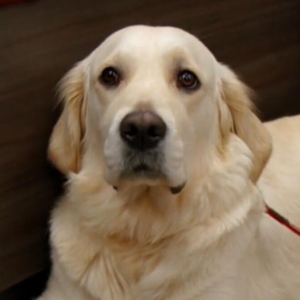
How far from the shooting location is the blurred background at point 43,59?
1618mm

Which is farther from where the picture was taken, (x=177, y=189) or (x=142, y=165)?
(x=177, y=189)

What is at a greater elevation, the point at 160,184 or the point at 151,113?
the point at 151,113

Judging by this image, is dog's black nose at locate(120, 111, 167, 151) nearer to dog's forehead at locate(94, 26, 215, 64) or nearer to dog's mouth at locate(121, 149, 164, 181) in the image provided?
dog's mouth at locate(121, 149, 164, 181)

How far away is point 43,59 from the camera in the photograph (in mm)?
1650

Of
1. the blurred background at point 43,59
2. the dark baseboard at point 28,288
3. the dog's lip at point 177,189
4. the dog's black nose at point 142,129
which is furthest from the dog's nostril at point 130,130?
the dark baseboard at point 28,288

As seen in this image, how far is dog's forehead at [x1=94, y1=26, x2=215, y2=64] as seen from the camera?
1.46 meters

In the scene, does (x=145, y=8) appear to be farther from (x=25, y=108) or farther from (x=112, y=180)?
(x=112, y=180)

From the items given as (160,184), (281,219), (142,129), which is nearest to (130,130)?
(142,129)

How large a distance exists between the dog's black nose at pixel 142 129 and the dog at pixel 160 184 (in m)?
0.05

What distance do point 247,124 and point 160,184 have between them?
1.02 ft

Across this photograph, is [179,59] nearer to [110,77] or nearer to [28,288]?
[110,77]

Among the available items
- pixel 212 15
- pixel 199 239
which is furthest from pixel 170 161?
pixel 212 15

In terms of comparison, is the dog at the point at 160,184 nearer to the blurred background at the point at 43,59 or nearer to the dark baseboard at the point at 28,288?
the blurred background at the point at 43,59

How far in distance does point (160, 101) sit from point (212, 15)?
0.69 metres
